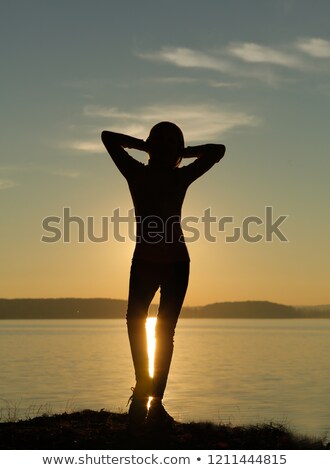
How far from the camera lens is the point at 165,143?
28.2ft

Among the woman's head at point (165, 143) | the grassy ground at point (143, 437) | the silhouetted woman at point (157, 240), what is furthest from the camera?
the grassy ground at point (143, 437)

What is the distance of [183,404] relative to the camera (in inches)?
1086

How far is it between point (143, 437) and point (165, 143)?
328 centimetres

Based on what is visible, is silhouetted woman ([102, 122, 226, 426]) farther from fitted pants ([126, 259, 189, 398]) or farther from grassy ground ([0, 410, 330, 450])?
grassy ground ([0, 410, 330, 450])

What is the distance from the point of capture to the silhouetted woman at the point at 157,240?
8430mm

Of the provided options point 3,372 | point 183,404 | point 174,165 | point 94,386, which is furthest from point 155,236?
point 3,372

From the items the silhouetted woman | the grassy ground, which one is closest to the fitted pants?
the silhouetted woman

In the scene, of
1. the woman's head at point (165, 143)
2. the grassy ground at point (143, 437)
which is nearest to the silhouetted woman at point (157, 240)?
the woman's head at point (165, 143)

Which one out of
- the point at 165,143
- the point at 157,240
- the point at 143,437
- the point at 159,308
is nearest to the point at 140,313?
the point at 159,308

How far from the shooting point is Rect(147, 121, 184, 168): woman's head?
8.56 metres

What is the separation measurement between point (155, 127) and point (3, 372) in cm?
4013

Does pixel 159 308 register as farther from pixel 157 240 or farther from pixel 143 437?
pixel 143 437

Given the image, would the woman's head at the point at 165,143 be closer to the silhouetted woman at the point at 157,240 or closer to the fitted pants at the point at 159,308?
the silhouetted woman at the point at 157,240
